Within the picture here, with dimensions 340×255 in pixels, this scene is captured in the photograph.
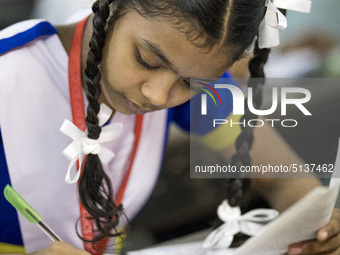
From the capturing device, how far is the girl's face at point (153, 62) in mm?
405

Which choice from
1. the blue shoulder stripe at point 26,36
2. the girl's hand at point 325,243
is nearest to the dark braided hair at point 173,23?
the blue shoulder stripe at point 26,36

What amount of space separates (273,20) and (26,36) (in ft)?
0.89

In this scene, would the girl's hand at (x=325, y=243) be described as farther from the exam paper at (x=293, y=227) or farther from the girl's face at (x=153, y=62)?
the girl's face at (x=153, y=62)

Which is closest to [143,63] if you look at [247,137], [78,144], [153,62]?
[153,62]

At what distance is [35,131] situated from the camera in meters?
0.52

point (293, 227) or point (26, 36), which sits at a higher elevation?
point (26, 36)

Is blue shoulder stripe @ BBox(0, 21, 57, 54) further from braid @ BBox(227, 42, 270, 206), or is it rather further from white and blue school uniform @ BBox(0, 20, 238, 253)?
braid @ BBox(227, 42, 270, 206)

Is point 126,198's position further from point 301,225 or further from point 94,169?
point 301,225

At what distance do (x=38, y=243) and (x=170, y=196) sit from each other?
7.4 inches

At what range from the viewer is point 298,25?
608 mm

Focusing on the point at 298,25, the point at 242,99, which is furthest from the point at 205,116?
the point at 298,25

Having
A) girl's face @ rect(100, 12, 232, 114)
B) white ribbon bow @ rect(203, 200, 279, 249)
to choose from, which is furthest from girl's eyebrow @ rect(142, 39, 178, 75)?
white ribbon bow @ rect(203, 200, 279, 249)

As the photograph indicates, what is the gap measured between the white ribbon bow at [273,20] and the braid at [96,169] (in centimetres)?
16

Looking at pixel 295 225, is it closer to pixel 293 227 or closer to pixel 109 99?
pixel 293 227
